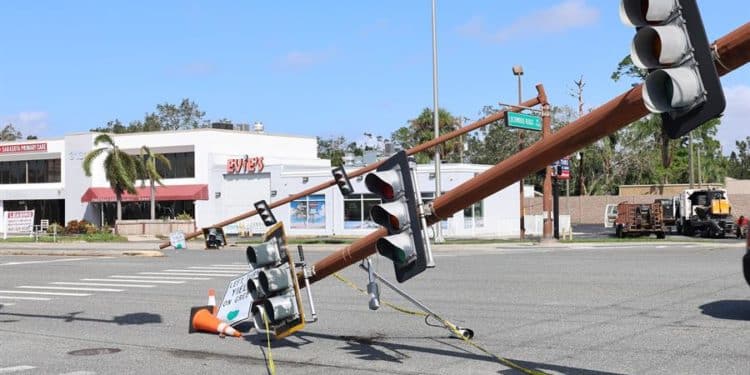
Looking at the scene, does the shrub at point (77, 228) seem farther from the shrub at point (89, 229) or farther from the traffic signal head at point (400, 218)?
the traffic signal head at point (400, 218)

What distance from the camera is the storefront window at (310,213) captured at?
52.5 meters

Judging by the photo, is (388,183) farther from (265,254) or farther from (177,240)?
(177,240)

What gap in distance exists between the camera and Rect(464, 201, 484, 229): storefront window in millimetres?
49438

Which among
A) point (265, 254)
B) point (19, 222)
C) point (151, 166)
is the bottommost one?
point (265, 254)

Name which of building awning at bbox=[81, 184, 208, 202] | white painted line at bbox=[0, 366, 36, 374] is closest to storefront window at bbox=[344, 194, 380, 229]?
building awning at bbox=[81, 184, 208, 202]

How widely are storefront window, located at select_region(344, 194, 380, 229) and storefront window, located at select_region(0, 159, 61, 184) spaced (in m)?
28.9

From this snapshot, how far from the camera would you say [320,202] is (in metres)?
52.6

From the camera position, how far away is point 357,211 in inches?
2023

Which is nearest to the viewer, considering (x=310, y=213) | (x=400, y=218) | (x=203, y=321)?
(x=400, y=218)

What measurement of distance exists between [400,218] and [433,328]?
15.8 feet

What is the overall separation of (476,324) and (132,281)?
1171cm

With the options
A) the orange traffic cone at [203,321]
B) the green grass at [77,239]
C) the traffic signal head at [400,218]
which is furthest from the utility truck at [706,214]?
the traffic signal head at [400,218]

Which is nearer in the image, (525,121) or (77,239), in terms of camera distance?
(525,121)

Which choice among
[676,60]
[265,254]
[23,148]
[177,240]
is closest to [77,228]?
[23,148]
